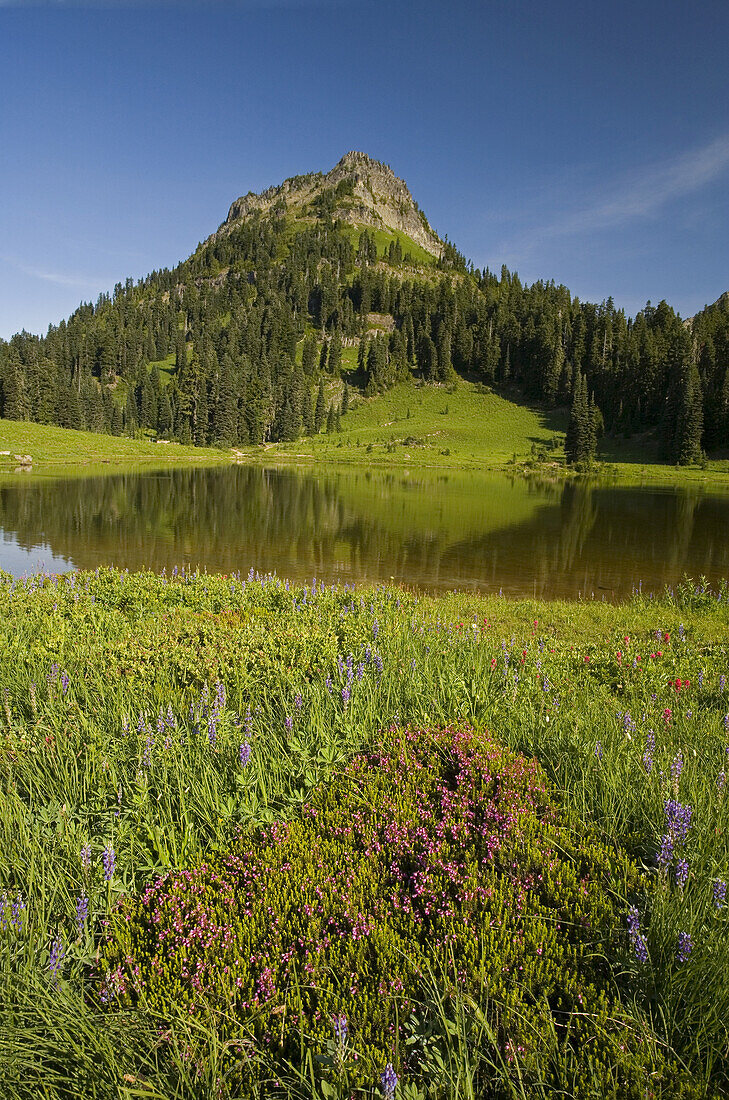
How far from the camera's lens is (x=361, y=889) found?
3270 millimetres

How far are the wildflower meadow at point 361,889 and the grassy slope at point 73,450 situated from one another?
77.7m

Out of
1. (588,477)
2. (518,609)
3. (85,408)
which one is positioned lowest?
(518,609)

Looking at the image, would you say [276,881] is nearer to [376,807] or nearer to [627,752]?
[376,807]

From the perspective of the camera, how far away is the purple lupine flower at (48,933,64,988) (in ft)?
8.75

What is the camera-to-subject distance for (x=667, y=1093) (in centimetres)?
219

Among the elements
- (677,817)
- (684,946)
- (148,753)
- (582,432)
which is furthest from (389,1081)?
(582,432)

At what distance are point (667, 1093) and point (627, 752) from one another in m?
2.61

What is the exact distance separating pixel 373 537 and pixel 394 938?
2683 cm

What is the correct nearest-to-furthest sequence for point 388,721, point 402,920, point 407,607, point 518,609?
1. point 402,920
2. point 388,721
3. point 407,607
4. point 518,609

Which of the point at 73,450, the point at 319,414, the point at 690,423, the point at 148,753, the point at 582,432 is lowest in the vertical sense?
the point at 148,753

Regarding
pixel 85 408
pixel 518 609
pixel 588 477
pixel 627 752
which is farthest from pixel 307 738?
pixel 85 408

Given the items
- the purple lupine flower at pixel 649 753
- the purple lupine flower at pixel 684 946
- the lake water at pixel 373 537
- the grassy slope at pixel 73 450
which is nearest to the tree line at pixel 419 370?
the grassy slope at pixel 73 450

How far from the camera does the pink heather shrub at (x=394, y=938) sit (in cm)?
240

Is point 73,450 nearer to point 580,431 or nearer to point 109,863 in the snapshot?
point 580,431
